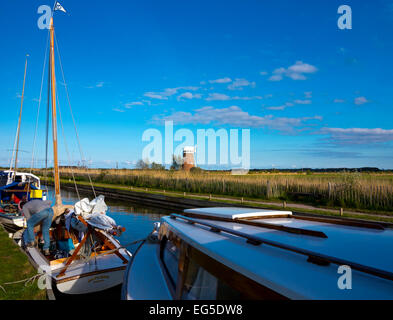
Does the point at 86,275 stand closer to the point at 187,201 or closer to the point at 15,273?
the point at 15,273

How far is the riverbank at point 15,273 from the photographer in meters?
4.80

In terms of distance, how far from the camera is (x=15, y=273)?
579cm

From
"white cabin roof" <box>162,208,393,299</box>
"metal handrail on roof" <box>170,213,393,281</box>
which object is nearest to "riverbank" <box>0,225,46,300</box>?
"white cabin roof" <box>162,208,393,299</box>

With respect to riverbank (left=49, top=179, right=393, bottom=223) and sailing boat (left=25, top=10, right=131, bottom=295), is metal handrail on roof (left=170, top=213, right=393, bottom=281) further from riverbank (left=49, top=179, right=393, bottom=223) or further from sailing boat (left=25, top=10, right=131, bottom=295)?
riverbank (left=49, top=179, right=393, bottom=223)

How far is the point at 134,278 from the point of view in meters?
3.87

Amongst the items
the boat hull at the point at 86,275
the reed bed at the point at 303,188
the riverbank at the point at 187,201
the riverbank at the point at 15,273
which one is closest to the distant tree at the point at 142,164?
the reed bed at the point at 303,188

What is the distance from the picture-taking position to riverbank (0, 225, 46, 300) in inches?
189

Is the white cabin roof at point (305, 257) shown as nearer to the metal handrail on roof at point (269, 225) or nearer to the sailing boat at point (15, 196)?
the metal handrail on roof at point (269, 225)

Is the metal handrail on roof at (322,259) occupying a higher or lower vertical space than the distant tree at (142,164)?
lower

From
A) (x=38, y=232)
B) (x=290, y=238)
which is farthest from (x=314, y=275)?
(x=38, y=232)

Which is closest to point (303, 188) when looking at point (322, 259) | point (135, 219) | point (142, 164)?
point (135, 219)

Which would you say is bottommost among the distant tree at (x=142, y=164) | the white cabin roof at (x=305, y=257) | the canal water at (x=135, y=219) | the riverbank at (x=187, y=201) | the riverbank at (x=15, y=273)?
the canal water at (x=135, y=219)

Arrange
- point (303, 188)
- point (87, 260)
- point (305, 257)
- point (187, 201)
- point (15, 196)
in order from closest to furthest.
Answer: point (305, 257)
point (87, 260)
point (15, 196)
point (303, 188)
point (187, 201)

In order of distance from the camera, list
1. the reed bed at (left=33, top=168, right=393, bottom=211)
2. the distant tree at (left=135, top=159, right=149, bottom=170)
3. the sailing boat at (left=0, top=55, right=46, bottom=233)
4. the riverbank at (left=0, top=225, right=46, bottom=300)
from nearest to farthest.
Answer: the riverbank at (left=0, top=225, right=46, bottom=300) → the sailing boat at (left=0, top=55, right=46, bottom=233) → the reed bed at (left=33, top=168, right=393, bottom=211) → the distant tree at (left=135, top=159, right=149, bottom=170)
